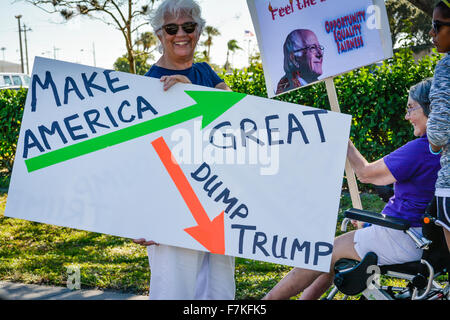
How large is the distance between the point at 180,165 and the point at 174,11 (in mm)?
853

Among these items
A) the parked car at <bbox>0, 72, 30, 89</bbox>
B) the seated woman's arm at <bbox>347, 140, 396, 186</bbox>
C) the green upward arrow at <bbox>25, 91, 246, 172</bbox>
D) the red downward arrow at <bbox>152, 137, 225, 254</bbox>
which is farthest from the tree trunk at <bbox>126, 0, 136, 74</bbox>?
the parked car at <bbox>0, 72, 30, 89</bbox>

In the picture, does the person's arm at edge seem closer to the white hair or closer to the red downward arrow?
the red downward arrow

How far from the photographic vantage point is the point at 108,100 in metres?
2.46

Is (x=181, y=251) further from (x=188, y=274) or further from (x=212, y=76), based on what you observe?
(x=212, y=76)

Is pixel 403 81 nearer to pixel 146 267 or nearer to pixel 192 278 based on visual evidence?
pixel 146 267

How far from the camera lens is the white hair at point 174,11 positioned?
2.48m

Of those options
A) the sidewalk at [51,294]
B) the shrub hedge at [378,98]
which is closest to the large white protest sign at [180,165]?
the sidewalk at [51,294]

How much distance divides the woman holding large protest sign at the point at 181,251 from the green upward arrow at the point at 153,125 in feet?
0.51

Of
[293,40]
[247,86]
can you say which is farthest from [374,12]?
[247,86]

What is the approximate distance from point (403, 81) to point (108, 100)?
12.8 feet

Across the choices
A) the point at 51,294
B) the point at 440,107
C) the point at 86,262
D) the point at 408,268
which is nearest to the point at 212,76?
the point at 440,107

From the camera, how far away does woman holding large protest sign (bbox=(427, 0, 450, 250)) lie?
206cm

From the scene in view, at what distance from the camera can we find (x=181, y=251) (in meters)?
2.45

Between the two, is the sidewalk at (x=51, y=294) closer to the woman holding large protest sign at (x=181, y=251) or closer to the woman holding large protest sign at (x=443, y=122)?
the woman holding large protest sign at (x=181, y=251)
